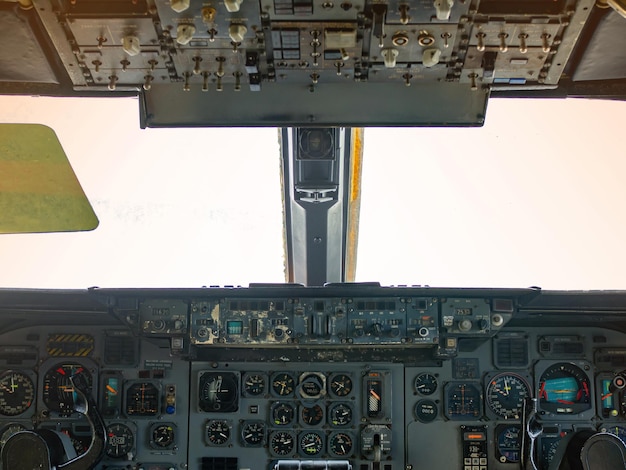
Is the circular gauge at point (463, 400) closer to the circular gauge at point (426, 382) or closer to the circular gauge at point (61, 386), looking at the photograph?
the circular gauge at point (426, 382)

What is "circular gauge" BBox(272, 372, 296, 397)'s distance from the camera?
531 centimetres

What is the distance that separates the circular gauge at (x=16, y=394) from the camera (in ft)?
17.5

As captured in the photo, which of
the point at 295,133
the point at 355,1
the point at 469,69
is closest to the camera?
the point at 355,1

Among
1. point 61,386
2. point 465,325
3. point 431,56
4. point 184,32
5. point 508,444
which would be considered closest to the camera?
point 184,32

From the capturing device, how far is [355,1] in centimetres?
245

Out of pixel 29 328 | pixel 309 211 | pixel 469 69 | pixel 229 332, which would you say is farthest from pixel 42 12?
pixel 29 328

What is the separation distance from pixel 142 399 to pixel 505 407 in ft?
8.87

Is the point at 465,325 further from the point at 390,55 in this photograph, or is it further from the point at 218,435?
the point at 390,55

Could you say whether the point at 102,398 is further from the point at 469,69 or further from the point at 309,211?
the point at 469,69

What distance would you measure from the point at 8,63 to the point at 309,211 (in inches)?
92.6

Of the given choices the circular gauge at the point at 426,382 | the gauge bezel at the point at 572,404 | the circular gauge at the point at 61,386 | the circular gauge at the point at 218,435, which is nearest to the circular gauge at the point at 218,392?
the circular gauge at the point at 218,435

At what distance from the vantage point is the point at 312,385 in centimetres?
530

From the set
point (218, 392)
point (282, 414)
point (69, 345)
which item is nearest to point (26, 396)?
point (69, 345)

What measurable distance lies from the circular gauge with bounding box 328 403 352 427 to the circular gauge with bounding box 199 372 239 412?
0.71m
